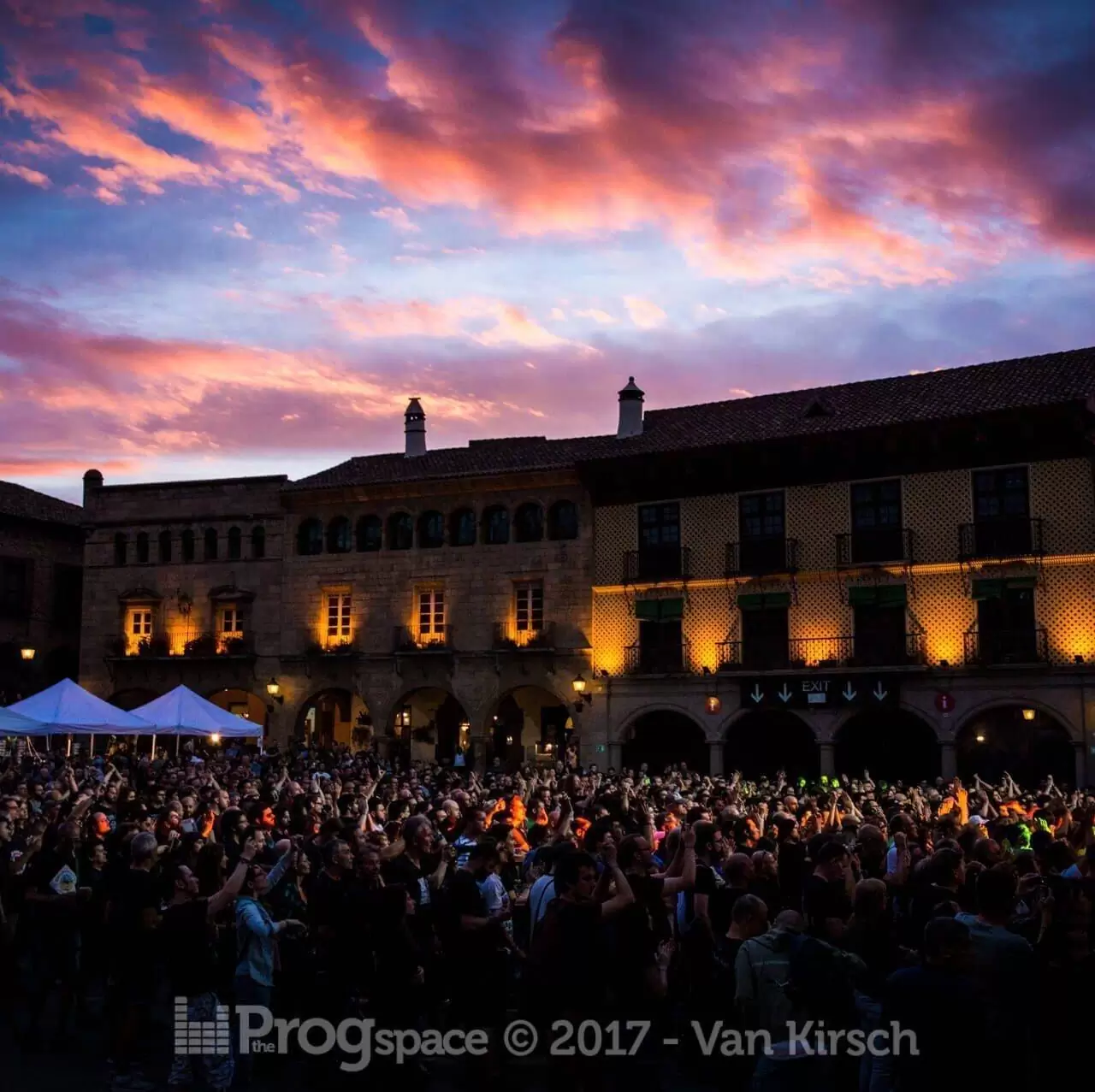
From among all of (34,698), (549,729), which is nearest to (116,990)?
(34,698)

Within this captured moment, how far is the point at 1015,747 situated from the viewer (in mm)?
33625

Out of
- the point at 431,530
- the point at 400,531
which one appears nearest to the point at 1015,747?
the point at 431,530

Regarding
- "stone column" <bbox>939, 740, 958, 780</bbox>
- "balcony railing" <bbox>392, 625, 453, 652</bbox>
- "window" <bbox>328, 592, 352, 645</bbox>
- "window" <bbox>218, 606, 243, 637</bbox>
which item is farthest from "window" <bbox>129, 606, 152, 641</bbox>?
"stone column" <bbox>939, 740, 958, 780</bbox>

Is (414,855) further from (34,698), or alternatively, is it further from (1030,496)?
(1030,496)

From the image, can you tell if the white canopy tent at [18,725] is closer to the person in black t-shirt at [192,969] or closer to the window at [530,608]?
the window at [530,608]

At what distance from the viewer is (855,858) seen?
34.7ft

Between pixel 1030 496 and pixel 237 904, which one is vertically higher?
pixel 1030 496

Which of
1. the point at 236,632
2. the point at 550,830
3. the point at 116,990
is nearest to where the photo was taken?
the point at 116,990

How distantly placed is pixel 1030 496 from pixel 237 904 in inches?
1086

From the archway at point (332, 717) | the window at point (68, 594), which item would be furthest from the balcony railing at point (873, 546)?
the window at point (68, 594)

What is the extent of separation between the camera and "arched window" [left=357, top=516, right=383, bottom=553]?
41.6 metres

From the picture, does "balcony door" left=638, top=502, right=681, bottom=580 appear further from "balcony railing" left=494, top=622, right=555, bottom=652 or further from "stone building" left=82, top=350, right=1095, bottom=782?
"balcony railing" left=494, top=622, right=555, bottom=652

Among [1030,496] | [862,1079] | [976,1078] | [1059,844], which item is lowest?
[862,1079]

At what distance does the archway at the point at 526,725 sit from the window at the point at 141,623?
41.5 feet
